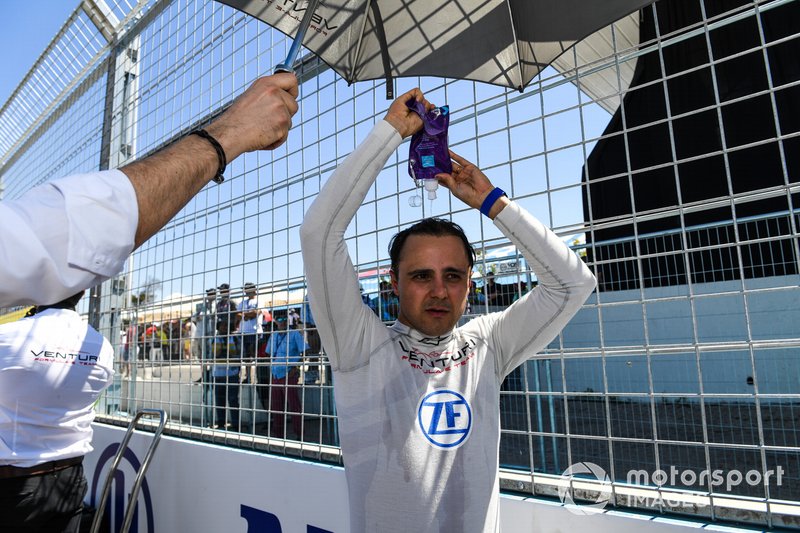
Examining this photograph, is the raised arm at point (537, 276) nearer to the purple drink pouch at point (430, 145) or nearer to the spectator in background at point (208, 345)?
the purple drink pouch at point (430, 145)

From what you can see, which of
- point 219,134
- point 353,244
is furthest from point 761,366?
point 219,134

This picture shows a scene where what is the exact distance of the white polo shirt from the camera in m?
2.39

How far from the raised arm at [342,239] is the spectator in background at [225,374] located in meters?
1.83

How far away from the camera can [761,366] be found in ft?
9.52

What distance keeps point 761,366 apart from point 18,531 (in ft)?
13.5

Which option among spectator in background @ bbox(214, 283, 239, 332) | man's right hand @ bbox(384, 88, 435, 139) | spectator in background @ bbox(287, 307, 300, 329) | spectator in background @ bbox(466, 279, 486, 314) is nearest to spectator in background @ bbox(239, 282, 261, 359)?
spectator in background @ bbox(214, 283, 239, 332)

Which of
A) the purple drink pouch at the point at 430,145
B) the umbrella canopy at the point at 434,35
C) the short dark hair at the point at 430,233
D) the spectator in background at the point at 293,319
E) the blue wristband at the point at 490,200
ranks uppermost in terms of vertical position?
the umbrella canopy at the point at 434,35

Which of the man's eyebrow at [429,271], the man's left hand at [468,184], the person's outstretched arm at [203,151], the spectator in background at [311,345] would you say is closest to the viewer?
the person's outstretched arm at [203,151]

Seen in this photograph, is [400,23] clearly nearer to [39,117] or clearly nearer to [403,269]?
[403,269]

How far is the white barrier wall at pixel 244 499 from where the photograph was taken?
1613 millimetres

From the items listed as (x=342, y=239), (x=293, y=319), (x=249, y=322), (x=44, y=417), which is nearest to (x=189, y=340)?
(x=249, y=322)

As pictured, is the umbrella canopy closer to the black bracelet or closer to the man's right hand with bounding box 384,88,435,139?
the man's right hand with bounding box 384,88,435,139

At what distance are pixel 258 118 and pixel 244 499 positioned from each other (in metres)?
2.38

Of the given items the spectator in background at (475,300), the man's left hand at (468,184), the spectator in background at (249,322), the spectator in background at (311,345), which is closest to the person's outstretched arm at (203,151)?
the man's left hand at (468,184)
